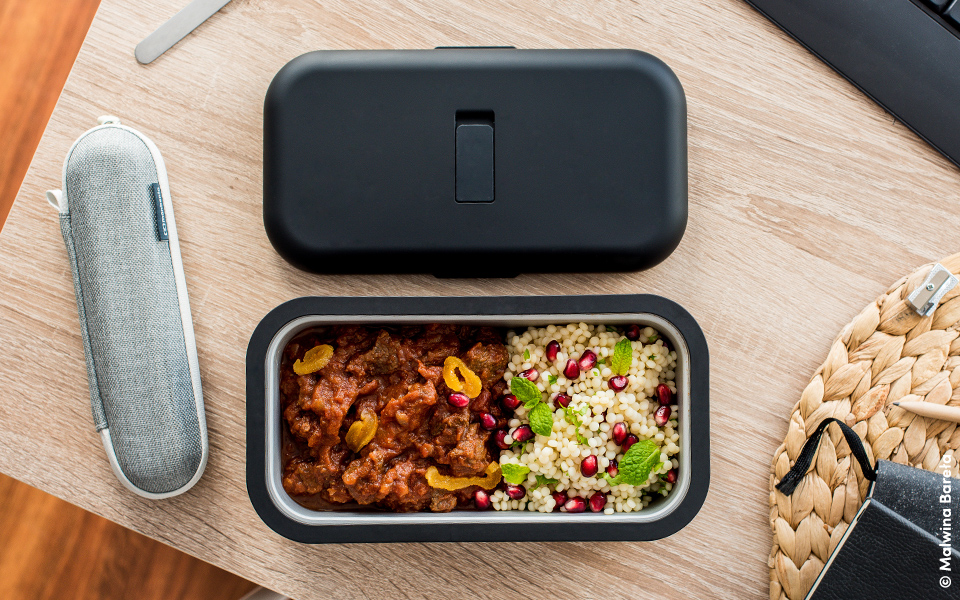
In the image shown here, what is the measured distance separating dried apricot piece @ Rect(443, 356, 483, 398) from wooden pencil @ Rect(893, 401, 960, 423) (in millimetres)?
1068

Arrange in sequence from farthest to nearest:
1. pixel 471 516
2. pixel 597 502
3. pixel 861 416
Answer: pixel 861 416, pixel 597 502, pixel 471 516

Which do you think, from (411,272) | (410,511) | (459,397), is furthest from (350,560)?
(411,272)

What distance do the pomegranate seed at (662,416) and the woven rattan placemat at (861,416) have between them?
375mm

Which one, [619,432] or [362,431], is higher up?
[619,432]

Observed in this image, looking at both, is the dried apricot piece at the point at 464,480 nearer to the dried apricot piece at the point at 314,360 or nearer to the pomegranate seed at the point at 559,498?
the pomegranate seed at the point at 559,498

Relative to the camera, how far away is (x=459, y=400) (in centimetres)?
139

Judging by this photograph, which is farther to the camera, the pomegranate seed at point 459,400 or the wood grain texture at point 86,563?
the wood grain texture at point 86,563

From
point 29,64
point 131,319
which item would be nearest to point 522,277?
point 131,319

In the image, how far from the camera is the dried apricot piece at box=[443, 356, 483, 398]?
1399mm

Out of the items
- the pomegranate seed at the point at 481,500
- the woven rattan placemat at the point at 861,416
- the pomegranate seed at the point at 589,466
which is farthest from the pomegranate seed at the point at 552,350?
the woven rattan placemat at the point at 861,416

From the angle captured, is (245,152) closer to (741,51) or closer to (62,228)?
(62,228)

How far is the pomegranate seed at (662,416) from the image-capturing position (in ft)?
4.53

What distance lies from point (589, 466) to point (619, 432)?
107mm

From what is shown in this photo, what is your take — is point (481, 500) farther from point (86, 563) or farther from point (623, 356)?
point (86, 563)
